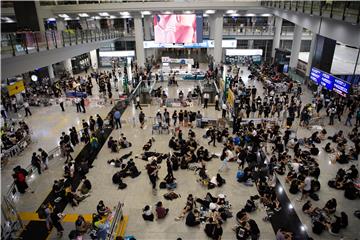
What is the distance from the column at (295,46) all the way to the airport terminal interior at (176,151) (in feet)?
13.8

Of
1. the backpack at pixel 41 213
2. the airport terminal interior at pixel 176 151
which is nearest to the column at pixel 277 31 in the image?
the airport terminal interior at pixel 176 151

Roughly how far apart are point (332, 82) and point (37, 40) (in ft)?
55.8

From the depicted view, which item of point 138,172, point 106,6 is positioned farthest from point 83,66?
point 138,172

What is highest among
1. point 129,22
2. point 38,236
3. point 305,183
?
point 129,22

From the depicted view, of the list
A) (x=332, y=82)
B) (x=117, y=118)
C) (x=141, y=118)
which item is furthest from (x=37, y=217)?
(x=332, y=82)

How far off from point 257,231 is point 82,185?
7014 millimetres

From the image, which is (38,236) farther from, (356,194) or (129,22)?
(129,22)

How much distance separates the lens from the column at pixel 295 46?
28.2 m

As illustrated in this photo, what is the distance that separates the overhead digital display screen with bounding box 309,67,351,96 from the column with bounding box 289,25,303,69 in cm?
1064

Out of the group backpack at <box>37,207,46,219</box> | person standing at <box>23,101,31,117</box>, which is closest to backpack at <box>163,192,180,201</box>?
backpack at <box>37,207,46,219</box>

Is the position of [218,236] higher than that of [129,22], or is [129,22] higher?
[129,22]

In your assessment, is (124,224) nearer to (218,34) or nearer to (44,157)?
(44,157)

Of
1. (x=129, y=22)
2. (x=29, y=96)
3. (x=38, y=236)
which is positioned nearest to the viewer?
(x=38, y=236)

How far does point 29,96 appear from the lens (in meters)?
23.1
